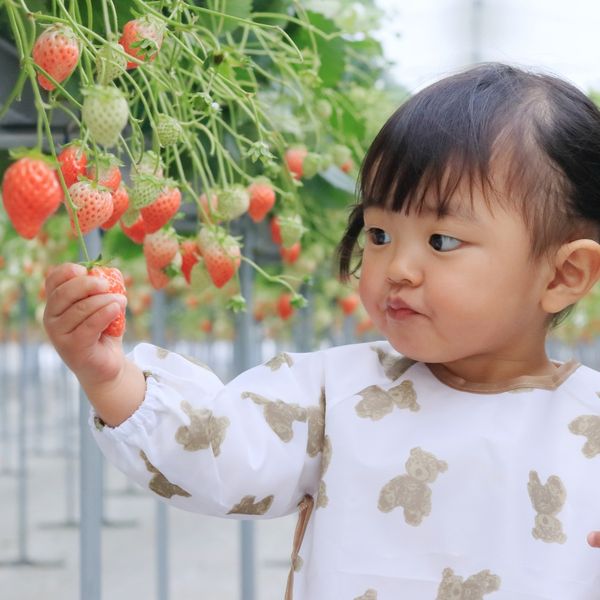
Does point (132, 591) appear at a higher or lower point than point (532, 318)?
lower

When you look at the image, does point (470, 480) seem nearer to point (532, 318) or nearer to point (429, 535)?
point (429, 535)

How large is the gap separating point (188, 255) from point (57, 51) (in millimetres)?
380

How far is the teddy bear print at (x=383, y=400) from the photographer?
0.99 metres

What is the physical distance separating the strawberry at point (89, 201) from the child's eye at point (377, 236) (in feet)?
0.96

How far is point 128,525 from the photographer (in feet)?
16.5

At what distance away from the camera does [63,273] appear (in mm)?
753

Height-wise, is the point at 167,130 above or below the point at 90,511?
above

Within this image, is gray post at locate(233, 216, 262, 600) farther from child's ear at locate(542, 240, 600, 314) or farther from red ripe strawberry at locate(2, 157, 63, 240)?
red ripe strawberry at locate(2, 157, 63, 240)

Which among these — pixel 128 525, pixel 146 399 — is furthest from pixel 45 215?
pixel 128 525

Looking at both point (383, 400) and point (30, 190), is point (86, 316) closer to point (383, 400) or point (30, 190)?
point (30, 190)

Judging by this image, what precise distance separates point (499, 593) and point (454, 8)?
6.88 meters

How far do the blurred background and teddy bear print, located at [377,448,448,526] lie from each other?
0.87 feet

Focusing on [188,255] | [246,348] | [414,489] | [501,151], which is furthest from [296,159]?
[246,348]

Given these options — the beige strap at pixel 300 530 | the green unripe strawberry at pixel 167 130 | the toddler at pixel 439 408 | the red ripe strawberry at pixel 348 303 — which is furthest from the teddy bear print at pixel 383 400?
the red ripe strawberry at pixel 348 303
